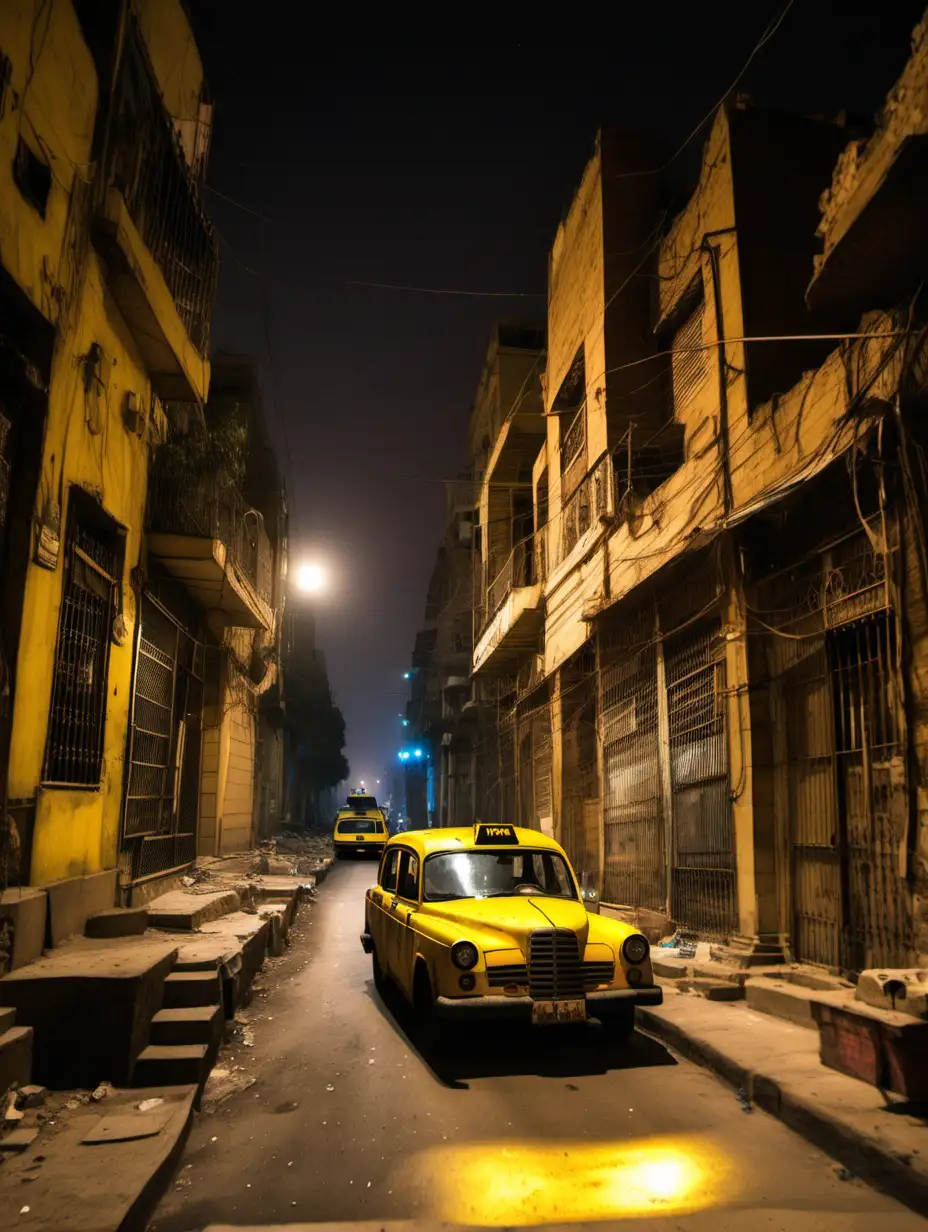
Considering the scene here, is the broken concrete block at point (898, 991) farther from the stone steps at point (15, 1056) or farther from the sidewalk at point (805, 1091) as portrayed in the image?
the stone steps at point (15, 1056)

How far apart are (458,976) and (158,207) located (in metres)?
9.20

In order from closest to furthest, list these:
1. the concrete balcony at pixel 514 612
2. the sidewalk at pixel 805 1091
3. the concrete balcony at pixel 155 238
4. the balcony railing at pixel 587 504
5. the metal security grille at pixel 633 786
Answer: the sidewalk at pixel 805 1091, the concrete balcony at pixel 155 238, the metal security grille at pixel 633 786, the balcony railing at pixel 587 504, the concrete balcony at pixel 514 612

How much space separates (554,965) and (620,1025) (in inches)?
36.7

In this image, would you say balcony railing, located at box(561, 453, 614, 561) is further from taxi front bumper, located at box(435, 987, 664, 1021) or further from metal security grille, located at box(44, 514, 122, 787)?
taxi front bumper, located at box(435, 987, 664, 1021)

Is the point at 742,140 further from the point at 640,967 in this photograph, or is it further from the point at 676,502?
the point at 640,967

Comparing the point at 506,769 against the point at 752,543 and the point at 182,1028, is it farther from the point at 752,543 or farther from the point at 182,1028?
the point at 182,1028

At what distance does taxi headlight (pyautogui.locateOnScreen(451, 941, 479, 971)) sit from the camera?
5.93m

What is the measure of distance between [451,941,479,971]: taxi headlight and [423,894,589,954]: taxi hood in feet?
0.24

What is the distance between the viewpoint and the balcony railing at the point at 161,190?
8.25 m

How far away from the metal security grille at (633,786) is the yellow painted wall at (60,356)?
23.9 feet

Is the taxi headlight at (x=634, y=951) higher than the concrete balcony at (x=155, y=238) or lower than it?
lower

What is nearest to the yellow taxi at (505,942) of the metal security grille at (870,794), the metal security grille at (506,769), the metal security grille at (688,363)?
the metal security grille at (870,794)

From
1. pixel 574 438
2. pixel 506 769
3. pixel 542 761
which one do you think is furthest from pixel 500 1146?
pixel 506 769

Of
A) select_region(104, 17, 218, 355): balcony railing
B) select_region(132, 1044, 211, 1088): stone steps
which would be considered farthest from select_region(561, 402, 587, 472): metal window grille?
select_region(132, 1044, 211, 1088): stone steps
